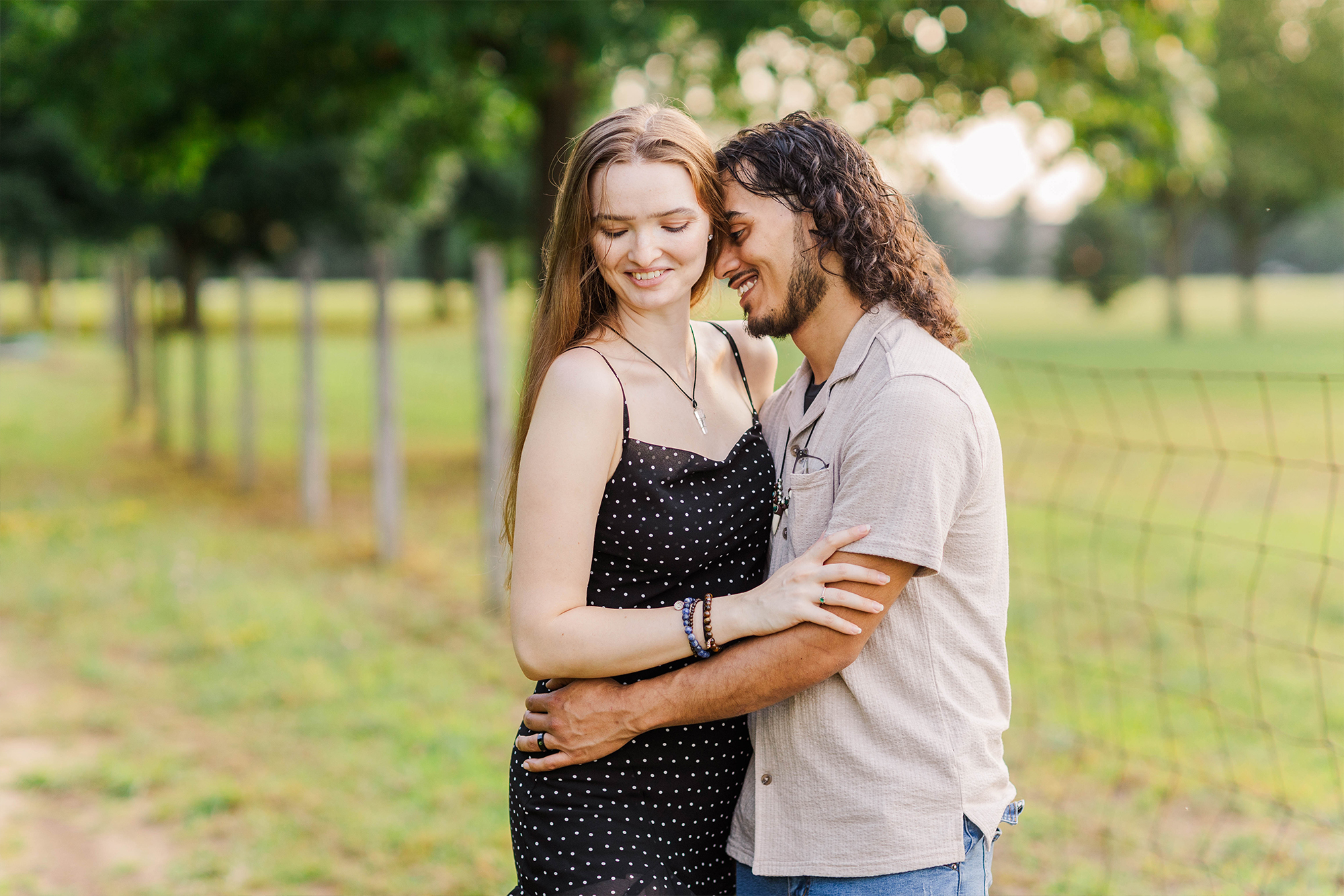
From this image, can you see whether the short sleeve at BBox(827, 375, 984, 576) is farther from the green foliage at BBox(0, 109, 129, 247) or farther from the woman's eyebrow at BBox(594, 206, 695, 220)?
the green foliage at BBox(0, 109, 129, 247)

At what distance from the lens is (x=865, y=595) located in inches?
71.4

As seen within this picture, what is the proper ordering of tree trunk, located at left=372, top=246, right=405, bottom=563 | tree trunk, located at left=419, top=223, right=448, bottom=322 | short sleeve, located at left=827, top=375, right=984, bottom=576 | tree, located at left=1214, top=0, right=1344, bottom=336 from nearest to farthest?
1. short sleeve, located at left=827, top=375, right=984, bottom=576
2. tree trunk, located at left=372, top=246, right=405, bottom=563
3. tree, located at left=1214, top=0, right=1344, bottom=336
4. tree trunk, located at left=419, top=223, right=448, bottom=322

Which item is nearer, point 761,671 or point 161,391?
point 761,671

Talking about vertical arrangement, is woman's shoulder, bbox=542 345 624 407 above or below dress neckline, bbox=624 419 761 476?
above

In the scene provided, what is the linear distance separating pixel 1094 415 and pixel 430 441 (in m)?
10.0

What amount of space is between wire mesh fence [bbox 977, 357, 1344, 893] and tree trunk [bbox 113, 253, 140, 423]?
11326 millimetres

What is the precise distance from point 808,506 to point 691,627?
29cm

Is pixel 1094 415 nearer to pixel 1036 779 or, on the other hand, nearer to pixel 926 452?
pixel 1036 779

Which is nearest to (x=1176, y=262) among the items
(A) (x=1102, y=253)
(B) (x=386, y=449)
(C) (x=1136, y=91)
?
(A) (x=1102, y=253)

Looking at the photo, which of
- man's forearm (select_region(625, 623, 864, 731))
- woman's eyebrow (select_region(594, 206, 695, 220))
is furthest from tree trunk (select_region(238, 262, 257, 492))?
man's forearm (select_region(625, 623, 864, 731))

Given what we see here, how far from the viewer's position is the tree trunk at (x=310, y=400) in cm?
923

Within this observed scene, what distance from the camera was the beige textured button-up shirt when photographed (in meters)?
1.78

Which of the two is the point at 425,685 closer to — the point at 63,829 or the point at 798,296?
the point at 63,829

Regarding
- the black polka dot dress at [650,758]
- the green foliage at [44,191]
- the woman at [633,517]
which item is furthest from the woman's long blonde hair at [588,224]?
the green foliage at [44,191]
